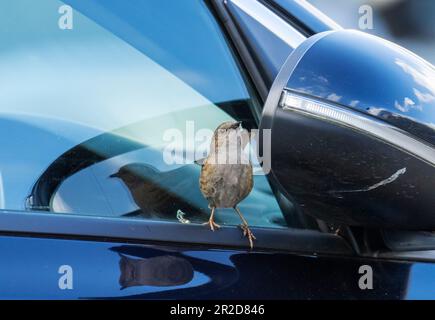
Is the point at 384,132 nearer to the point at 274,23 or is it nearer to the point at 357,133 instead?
the point at 357,133

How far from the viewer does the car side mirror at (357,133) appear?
139 centimetres

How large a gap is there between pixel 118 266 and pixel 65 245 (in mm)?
108

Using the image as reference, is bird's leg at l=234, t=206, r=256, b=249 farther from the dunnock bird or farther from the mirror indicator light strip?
the mirror indicator light strip

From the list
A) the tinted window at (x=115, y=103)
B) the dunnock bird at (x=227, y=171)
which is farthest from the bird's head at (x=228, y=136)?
the tinted window at (x=115, y=103)

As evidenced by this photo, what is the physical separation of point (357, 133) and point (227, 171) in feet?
1.32

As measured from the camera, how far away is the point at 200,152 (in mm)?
1849

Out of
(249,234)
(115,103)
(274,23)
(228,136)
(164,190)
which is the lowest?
(249,234)

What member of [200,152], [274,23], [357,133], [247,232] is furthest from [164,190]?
[357,133]

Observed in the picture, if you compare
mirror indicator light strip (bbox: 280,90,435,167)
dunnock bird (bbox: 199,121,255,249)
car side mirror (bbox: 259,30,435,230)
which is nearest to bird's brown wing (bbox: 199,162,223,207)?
dunnock bird (bbox: 199,121,255,249)

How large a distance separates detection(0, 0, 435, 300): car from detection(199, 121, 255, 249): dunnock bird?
63 mm

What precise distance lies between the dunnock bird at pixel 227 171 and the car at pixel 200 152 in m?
0.06

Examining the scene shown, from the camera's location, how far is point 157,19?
1933 millimetres

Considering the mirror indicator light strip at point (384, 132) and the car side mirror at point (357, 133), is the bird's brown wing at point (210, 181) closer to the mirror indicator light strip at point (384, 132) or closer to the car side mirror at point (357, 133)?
the car side mirror at point (357, 133)
